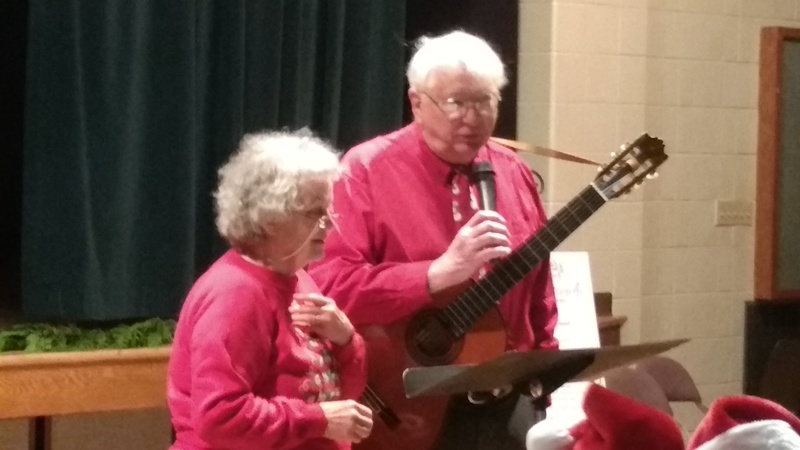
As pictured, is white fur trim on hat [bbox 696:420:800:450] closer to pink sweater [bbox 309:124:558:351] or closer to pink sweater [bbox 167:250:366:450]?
pink sweater [bbox 167:250:366:450]

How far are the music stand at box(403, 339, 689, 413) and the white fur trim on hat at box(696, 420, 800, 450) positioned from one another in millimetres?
372

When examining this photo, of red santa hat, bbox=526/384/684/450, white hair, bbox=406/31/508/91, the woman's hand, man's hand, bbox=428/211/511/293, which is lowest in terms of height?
red santa hat, bbox=526/384/684/450

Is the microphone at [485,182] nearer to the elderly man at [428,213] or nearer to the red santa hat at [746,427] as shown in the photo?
the elderly man at [428,213]

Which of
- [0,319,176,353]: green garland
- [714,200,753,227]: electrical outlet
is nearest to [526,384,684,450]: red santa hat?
[0,319,176,353]: green garland

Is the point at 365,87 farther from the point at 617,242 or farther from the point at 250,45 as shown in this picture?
the point at 617,242

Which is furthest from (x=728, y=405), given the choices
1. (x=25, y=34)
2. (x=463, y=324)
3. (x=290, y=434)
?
(x=25, y=34)

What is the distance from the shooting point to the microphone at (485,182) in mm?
2059

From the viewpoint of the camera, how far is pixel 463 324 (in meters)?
2.05

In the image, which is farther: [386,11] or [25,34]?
[386,11]

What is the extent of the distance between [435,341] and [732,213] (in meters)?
1.87

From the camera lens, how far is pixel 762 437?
1.07 metres

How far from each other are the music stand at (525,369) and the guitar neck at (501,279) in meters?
0.31

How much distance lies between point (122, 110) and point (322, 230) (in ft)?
3.23

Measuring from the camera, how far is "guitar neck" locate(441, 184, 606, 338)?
2045mm
